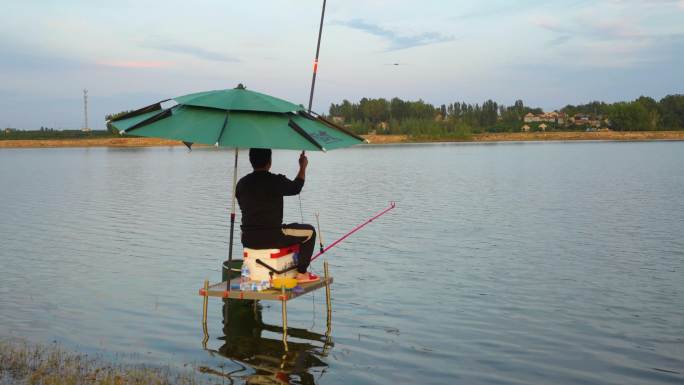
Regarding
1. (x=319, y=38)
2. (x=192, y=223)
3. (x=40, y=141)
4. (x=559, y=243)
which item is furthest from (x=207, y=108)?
(x=40, y=141)

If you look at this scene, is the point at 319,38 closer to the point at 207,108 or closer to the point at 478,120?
the point at 207,108

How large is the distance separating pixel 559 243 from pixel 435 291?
5.58 metres

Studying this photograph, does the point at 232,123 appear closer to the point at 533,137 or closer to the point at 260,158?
the point at 260,158

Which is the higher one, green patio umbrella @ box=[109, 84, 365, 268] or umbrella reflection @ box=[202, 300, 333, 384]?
green patio umbrella @ box=[109, 84, 365, 268]

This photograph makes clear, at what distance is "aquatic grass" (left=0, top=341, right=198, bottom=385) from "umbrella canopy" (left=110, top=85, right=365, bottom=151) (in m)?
2.39

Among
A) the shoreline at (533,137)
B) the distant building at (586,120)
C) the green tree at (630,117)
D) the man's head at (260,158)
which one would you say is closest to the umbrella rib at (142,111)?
the man's head at (260,158)

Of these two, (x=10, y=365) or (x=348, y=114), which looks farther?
(x=348, y=114)

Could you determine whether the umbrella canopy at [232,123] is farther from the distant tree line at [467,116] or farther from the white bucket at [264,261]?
the distant tree line at [467,116]

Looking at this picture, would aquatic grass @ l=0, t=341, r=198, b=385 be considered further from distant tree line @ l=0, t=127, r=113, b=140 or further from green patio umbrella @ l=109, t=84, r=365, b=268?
distant tree line @ l=0, t=127, r=113, b=140

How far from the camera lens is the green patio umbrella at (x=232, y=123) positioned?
7230 millimetres

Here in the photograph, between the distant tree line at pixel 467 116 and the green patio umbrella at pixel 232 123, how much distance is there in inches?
5300

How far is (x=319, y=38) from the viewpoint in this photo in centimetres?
938

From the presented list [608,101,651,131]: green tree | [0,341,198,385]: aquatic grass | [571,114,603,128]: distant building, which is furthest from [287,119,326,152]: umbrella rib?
[571,114,603,128]: distant building

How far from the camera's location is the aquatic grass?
269 inches
